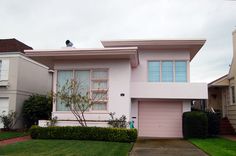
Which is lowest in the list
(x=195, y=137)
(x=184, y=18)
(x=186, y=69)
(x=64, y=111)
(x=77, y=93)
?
(x=195, y=137)

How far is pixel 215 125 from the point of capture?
634 inches

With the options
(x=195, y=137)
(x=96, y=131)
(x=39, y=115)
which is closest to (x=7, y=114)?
(x=39, y=115)

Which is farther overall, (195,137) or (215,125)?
(215,125)

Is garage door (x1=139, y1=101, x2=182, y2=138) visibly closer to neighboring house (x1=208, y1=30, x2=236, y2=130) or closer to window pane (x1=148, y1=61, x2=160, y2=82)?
window pane (x1=148, y1=61, x2=160, y2=82)

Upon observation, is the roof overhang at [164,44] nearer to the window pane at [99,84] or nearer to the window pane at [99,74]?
the window pane at [99,74]

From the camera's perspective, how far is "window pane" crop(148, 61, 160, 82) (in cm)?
1719

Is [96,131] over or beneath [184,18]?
beneath

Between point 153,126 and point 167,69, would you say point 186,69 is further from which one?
point 153,126

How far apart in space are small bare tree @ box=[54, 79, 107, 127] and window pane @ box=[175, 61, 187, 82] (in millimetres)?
5055

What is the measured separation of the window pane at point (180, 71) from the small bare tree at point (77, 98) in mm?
5055

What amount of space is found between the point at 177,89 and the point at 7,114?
37.6 feet

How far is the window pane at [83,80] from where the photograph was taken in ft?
48.2

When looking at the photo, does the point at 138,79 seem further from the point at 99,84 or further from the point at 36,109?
the point at 36,109

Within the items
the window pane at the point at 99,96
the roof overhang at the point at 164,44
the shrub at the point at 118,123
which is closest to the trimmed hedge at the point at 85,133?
the shrub at the point at 118,123
